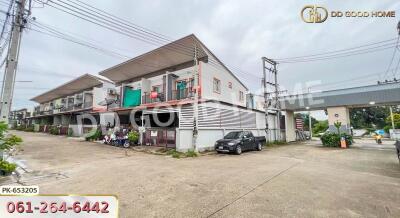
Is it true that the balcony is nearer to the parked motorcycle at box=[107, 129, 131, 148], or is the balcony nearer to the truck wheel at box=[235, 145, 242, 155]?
the parked motorcycle at box=[107, 129, 131, 148]

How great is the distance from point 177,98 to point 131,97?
22.7 ft

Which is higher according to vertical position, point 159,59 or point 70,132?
point 159,59

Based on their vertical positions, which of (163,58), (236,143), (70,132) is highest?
(163,58)

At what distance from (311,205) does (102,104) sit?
2588 centimetres

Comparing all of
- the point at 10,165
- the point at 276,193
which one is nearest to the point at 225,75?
the point at 276,193

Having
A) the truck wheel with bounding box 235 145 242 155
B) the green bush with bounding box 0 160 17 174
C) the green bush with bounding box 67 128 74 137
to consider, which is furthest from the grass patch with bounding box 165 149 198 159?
the green bush with bounding box 67 128 74 137

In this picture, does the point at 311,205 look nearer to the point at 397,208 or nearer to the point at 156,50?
the point at 397,208

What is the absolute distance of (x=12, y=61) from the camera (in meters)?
7.14

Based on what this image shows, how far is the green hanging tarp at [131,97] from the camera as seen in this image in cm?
2044

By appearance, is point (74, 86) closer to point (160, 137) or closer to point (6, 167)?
point (160, 137)

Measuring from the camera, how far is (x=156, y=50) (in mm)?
17156

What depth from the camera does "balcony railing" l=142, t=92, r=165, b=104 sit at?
1766 cm

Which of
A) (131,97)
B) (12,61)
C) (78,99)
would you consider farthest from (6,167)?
(78,99)

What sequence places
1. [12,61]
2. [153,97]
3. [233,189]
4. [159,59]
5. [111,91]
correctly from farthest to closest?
[111,91] → [159,59] → [153,97] → [12,61] → [233,189]
